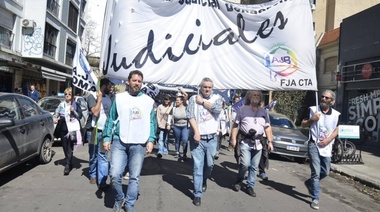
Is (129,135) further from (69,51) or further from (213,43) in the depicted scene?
(69,51)

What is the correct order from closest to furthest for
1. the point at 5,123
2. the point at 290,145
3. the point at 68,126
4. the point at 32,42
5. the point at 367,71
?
the point at 5,123 → the point at 68,126 → the point at 290,145 → the point at 367,71 → the point at 32,42

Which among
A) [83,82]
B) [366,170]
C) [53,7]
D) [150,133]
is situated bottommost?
[366,170]

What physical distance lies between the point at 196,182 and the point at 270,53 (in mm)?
2773

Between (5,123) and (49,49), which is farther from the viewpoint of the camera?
(49,49)

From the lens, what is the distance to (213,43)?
6.46 m

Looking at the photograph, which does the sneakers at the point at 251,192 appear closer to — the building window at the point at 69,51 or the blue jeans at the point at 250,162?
the blue jeans at the point at 250,162

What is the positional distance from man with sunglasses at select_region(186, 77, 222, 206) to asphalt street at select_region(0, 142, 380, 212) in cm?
66

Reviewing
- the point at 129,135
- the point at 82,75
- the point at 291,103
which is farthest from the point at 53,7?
the point at 129,135

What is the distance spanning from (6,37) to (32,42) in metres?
2.25

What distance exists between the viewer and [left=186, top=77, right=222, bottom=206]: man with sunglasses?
5520 millimetres

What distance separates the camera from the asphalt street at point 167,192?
525 centimetres

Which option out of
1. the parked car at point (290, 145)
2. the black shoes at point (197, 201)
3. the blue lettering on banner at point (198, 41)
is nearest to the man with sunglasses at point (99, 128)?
the blue lettering on banner at point (198, 41)

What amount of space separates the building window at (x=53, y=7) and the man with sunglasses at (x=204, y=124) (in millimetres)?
22437

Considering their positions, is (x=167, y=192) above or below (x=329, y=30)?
below
